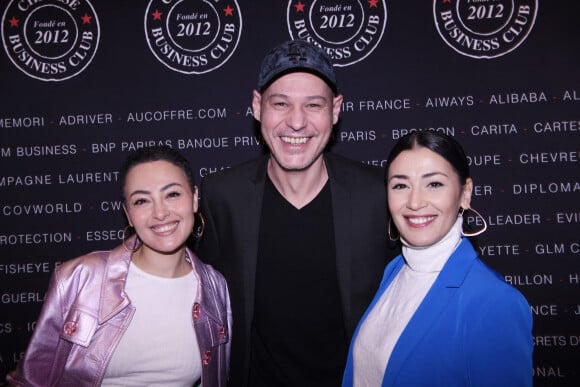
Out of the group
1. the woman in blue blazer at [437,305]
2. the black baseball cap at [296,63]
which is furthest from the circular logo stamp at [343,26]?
the woman in blue blazer at [437,305]

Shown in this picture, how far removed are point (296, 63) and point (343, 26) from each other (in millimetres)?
912

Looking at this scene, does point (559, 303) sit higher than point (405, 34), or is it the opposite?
point (405, 34)

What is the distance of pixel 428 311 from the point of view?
1.52 meters

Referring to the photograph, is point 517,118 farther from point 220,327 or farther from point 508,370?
point 220,327

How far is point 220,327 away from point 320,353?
515 mm

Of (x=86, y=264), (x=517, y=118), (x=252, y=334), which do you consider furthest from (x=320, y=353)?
(x=517, y=118)

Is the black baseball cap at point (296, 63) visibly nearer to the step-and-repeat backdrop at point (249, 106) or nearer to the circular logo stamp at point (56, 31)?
the step-and-repeat backdrop at point (249, 106)

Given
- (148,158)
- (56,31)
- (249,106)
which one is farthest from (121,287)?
(56,31)

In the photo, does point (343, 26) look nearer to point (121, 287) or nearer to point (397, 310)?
point (397, 310)

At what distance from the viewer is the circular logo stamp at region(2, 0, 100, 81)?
114 inches

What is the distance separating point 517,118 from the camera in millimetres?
2703

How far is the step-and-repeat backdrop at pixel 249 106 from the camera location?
270cm

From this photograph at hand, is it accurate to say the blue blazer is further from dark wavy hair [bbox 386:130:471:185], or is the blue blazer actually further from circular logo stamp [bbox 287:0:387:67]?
circular logo stamp [bbox 287:0:387:67]

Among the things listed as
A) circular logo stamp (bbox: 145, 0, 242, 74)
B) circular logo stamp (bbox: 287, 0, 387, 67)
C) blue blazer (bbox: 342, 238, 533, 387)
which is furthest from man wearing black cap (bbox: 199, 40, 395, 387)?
circular logo stamp (bbox: 145, 0, 242, 74)
